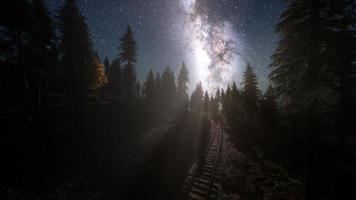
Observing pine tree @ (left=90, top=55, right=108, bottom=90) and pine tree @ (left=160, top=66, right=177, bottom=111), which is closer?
pine tree @ (left=90, top=55, right=108, bottom=90)

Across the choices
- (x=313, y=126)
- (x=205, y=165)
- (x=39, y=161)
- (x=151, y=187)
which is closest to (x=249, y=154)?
(x=205, y=165)

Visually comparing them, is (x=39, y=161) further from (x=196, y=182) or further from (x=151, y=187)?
(x=196, y=182)

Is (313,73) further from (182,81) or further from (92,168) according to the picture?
(182,81)

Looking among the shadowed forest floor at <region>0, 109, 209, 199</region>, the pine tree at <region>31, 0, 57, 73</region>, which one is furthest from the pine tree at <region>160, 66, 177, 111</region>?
the shadowed forest floor at <region>0, 109, 209, 199</region>

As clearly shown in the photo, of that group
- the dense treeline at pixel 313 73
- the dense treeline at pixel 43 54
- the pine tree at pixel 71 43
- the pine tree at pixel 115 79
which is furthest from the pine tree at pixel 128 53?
the dense treeline at pixel 313 73

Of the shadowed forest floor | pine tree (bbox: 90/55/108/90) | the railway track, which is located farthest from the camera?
pine tree (bbox: 90/55/108/90)

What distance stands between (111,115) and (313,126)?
21.8m

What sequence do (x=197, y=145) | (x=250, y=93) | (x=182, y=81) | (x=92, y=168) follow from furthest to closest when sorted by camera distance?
(x=182, y=81) < (x=250, y=93) < (x=197, y=145) < (x=92, y=168)

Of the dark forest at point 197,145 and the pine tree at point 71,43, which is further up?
the pine tree at point 71,43

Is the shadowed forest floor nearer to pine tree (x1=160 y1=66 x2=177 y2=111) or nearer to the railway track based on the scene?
the railway track

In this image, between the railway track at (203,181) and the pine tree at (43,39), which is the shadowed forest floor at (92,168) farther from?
the pine tree at (43,39)

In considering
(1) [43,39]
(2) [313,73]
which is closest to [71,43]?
(1) [43,39]

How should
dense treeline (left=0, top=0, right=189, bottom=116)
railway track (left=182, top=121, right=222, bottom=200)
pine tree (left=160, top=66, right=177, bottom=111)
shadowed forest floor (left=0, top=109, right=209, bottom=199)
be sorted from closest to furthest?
shadowed forest floor (left=0, top=109, right=209, bottom=199) < railway track (left=182, top=121, right=222, bottom=200) < dense treeline (left=0, top=0, right=189, bottom=116) < pine tree (left=160, top=66, right=177, bottom=111)

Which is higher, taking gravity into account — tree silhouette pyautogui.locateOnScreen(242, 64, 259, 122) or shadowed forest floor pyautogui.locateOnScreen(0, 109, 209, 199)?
Result: tree silhouette pyautogui.locateOnScreen(242, 64, 259, 122)
